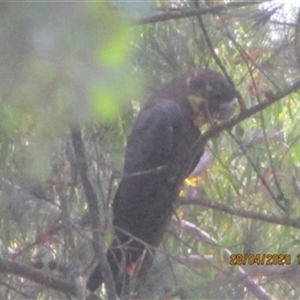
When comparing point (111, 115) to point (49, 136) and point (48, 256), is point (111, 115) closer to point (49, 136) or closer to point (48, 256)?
point (49, 136)

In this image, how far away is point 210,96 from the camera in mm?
2246

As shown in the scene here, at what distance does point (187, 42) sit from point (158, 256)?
0.61 m

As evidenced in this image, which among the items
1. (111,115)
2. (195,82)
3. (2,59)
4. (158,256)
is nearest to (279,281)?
(158,256)

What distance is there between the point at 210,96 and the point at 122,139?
0.31 metres

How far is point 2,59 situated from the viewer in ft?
2.18

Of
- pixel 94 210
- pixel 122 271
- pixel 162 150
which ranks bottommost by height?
pixel 122 271

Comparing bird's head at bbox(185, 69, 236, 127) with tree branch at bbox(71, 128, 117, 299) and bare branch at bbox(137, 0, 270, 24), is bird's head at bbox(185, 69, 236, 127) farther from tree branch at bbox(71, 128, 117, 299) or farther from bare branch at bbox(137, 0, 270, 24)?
tree branch at bbox(71, 128, 117, 299)

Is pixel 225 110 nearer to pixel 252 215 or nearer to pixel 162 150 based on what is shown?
pixel 162 150

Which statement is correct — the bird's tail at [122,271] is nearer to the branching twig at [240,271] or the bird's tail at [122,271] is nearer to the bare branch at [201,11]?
the branching twig at [240,271]
